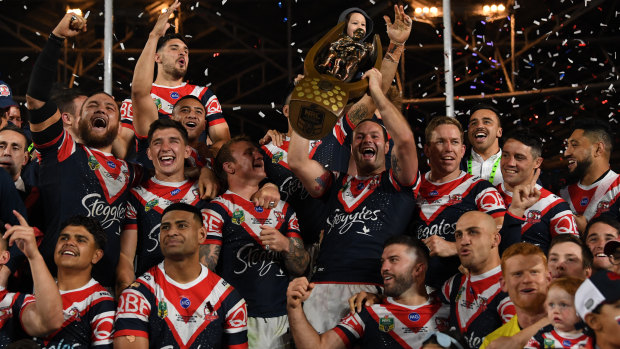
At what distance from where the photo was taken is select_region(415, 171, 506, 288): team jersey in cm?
485

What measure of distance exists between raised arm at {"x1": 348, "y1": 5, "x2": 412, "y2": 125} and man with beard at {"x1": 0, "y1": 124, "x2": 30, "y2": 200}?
84.5 inches

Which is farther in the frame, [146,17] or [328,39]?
[146,17]

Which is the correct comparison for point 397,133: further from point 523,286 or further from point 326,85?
point 523,286

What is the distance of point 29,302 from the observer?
176 inches

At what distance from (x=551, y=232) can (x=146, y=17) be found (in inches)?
341

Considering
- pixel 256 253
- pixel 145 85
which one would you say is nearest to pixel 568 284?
pixel 256 253

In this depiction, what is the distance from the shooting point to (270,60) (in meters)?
13.4

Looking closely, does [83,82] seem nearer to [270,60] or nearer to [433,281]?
[270,60]

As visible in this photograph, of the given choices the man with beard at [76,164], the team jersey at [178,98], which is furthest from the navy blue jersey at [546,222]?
the man with beard at [76,164]

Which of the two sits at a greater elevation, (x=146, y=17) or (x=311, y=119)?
(x=146, y=17)

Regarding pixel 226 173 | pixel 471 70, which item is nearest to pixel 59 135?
pixel 226 173

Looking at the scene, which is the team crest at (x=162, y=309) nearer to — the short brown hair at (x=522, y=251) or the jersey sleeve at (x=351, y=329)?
the jersey sleeve at (x=351, y=329)

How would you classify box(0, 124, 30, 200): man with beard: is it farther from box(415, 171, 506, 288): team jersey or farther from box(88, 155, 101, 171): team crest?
box(415, 171, 506, 288): team jersey

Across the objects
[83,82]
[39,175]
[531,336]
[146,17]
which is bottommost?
[531,336]
